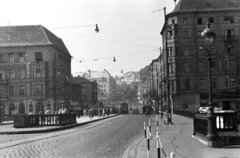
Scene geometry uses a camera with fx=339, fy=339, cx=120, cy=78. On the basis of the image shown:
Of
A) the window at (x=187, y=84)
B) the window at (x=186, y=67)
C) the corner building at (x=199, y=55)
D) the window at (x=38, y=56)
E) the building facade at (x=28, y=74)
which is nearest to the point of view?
the corner building at (x=199, y=55)

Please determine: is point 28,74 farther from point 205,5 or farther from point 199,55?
point 205,5

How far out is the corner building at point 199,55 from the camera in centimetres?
6412

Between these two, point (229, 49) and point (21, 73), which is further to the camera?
point (21, 73)

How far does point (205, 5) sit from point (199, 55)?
10.2 metres

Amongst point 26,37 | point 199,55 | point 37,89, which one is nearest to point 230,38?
point 199,55

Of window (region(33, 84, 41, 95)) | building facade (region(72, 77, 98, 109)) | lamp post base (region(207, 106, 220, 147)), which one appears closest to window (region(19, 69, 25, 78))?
window (region(33, 84, 41, 95))

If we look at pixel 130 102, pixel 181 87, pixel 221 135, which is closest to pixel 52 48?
pixel 181 87

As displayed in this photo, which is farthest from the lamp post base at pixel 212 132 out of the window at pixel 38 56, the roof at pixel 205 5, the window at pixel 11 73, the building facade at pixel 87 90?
the building facade at pixel 87 90

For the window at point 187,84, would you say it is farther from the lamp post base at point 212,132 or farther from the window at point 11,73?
the lamp post base at point 212,132

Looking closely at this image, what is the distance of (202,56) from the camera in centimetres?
6500

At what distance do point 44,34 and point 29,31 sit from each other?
335 cm

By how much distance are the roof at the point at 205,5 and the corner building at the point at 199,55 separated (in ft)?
1.11

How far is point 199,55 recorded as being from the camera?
2564 inches

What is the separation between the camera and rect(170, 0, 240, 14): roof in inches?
2594
